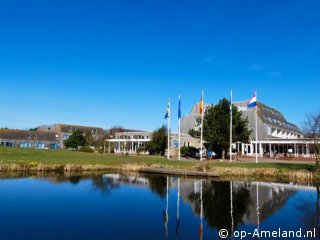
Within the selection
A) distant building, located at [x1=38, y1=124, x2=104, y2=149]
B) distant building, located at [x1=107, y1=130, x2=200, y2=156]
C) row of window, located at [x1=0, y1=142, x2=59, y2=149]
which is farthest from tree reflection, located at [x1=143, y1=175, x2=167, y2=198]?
distant building, located at [x1=38, y1=124, x2=104, y2=149]

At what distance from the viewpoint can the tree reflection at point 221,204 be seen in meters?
15.0

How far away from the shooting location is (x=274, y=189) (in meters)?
24.4

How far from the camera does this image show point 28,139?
98375 millimetres

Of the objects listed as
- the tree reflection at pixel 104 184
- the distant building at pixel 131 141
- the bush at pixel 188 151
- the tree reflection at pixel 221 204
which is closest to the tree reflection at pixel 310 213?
the tree reflection at pixel 221 204

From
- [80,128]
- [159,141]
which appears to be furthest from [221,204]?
[80,128]

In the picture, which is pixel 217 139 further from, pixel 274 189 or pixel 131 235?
pixel 131 235

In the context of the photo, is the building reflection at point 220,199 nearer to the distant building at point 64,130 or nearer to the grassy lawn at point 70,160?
the grassy lawn at point 70,160

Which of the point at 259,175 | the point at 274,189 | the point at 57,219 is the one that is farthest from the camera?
the point at 259,175

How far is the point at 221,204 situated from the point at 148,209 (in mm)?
4051

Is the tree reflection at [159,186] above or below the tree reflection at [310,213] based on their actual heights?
above

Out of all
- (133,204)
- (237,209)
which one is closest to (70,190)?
(133,204)

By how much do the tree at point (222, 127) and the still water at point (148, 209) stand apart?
65.6ft

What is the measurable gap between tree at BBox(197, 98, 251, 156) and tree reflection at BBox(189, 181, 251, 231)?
21563 mm

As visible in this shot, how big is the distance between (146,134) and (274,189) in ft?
181
